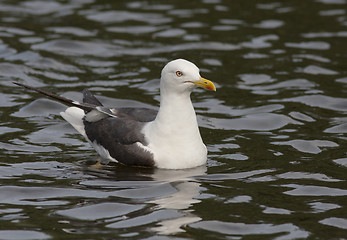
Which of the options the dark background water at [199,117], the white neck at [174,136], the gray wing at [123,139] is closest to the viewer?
the dark background water at [199,117]

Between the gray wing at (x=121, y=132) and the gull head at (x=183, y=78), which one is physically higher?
the gull head at (x=183, y=78)

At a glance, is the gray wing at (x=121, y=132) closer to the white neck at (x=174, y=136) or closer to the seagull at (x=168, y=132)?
the seagull at (x=168, y=132)

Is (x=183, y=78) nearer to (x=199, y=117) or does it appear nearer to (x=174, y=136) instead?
(x=174, y=136)

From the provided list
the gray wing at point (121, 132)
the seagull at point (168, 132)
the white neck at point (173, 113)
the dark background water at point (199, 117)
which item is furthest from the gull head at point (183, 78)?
the dark background water at point (199, 117)

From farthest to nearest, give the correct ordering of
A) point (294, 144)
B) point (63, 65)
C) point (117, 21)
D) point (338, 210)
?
point (117, 21) → point (63, 65) → point (294, 144) → point (338, 210)

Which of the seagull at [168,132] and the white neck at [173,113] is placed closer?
the seagull at [168,132]

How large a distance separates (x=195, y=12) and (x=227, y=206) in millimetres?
12210

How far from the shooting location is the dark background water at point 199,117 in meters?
9.24

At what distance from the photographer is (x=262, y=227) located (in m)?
8.94

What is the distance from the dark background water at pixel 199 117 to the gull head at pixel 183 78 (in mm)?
1191

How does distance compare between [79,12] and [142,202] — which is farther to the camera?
[79,12]

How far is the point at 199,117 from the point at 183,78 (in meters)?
3.43

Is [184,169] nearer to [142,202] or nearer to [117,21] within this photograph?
[142,202]

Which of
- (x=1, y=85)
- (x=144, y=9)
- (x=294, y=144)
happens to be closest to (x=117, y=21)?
(x=144, y=9)
